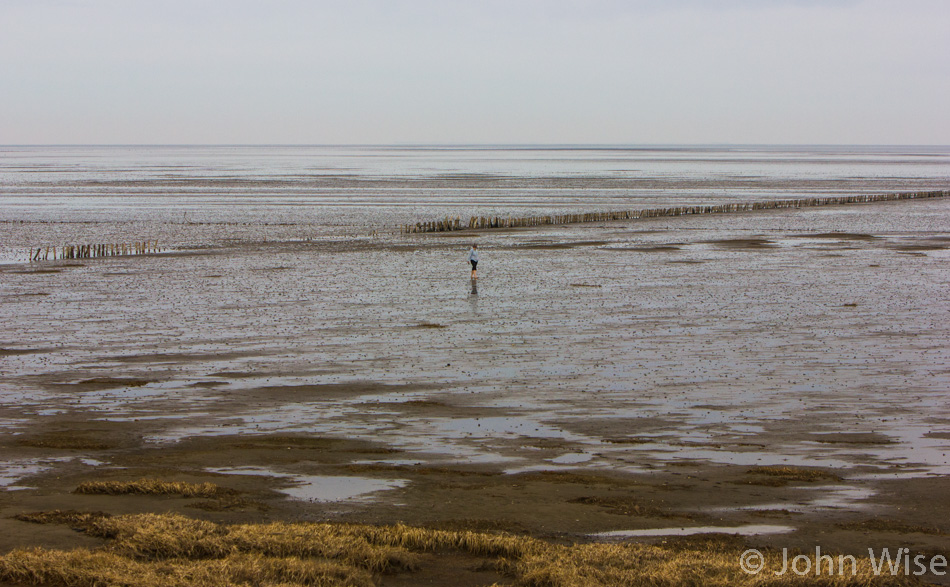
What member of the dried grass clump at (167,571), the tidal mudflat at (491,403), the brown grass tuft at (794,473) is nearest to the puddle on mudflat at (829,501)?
the tidal mudflat at (491,403)

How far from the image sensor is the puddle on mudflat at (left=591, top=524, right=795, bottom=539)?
39.1 feet

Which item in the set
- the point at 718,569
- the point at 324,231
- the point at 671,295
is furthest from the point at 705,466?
the point at 324,231

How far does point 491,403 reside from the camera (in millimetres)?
19266

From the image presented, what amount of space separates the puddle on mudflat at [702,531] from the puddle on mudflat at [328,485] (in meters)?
3.65

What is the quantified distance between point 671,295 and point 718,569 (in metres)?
23.7

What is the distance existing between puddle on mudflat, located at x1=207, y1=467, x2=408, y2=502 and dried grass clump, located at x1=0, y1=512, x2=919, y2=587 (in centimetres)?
161

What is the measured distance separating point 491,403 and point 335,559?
8.86 metres

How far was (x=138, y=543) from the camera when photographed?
36.0 feet

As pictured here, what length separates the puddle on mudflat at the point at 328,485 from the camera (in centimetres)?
1350

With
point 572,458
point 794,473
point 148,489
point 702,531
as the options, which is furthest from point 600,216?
point 148,489

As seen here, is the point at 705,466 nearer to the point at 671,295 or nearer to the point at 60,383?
the point at 60,383

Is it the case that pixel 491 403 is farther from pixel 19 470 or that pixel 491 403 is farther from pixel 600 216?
pixel 600 216

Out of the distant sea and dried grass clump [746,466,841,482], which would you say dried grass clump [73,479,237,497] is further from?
the distant sea

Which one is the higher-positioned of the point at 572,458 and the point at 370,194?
the point at 370,194
